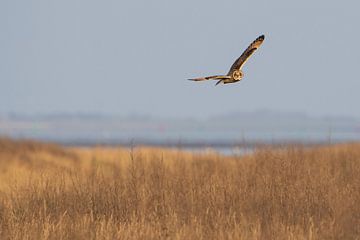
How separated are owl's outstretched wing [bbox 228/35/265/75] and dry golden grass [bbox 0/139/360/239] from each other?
1782mm

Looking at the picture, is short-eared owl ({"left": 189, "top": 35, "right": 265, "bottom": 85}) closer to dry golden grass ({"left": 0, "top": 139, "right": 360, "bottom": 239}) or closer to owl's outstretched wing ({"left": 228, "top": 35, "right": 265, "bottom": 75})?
owl's outstretched wing ({"left": 228, "top": 35, "right": 265, "bottom": 75})

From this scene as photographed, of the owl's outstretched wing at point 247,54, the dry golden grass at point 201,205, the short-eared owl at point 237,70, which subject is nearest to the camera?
the short-eared owl at point 237,70

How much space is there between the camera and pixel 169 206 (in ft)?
36.3

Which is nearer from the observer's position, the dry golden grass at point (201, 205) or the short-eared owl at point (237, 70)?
Answer: the short-eared owl at point (237, 70)

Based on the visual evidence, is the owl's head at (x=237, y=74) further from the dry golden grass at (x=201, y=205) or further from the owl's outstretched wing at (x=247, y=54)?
the dry golden grass at (x=201, y=205)

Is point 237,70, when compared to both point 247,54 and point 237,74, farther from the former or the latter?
point 247,54

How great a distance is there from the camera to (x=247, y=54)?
33.1 ft

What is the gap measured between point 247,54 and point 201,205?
8.25 feet

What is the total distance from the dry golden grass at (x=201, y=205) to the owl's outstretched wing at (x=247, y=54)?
178 centimetres

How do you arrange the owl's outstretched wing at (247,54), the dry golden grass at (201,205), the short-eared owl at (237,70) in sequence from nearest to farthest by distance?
1. the short-eared owl at (237,70)
2. the owl's outstretched wing at (247,54)
3. the dry golden grass at (201,205)

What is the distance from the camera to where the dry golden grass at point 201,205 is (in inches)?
392

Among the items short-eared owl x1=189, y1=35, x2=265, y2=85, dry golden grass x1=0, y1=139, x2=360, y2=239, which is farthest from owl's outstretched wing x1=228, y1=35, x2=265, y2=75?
dry golden grass x1=0, y1=139, x2=360, y2=239

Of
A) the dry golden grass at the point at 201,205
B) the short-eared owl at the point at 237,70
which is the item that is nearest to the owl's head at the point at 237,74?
the short-eared owl at the point at 237,70

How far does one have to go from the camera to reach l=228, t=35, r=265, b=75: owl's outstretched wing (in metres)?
9.76
